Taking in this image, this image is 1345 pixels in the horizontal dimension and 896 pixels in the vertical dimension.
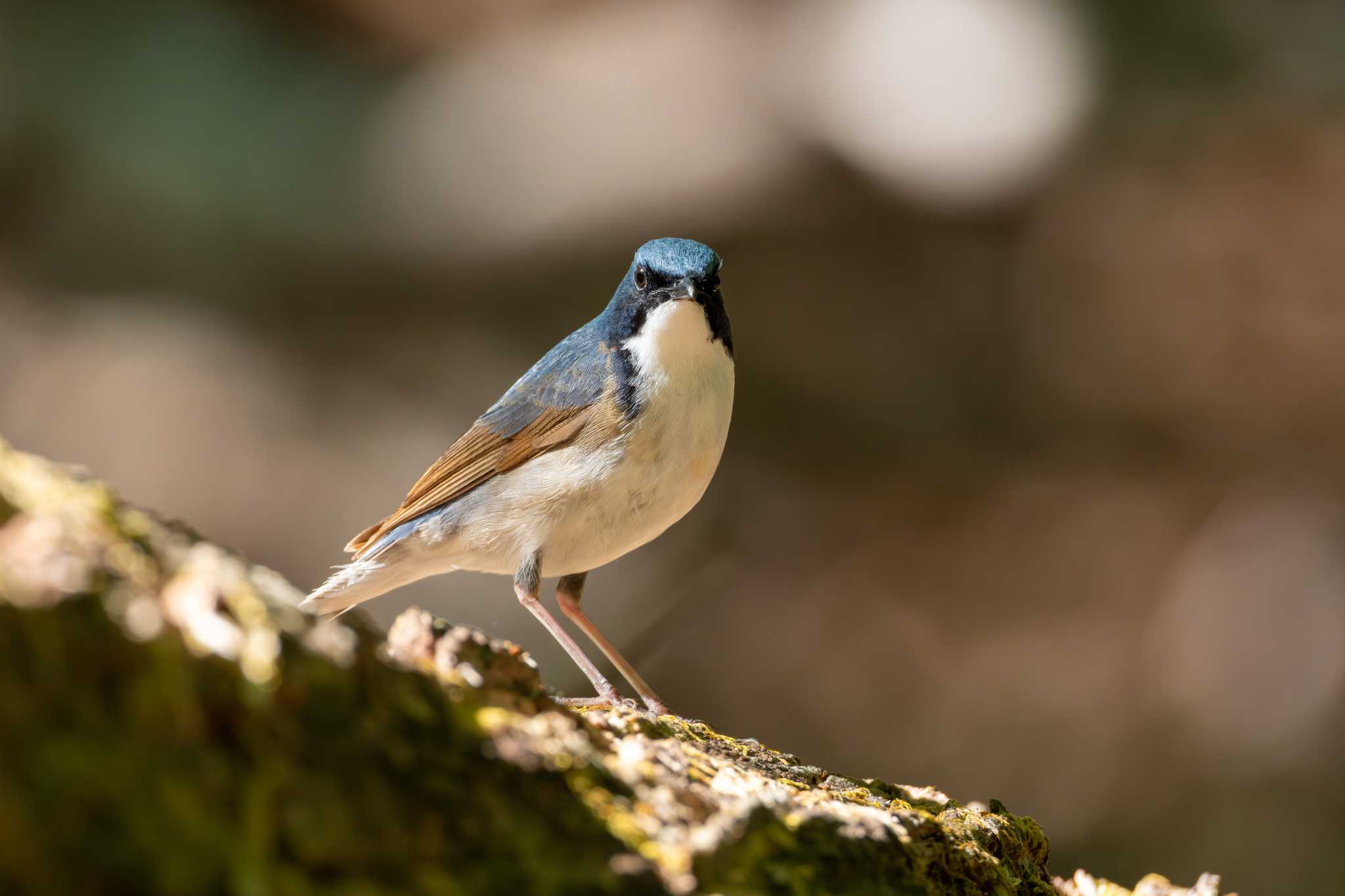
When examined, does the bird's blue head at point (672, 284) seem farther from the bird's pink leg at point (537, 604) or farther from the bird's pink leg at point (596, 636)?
the bird's pink leg at point (596, 636)

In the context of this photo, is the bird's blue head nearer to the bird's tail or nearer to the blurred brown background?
the bird's tail

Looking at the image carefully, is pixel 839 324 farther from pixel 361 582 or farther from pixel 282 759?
pixel 282 759

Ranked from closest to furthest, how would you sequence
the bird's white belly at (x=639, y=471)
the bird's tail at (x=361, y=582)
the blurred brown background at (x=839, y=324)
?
1. the bird's white belly at (x=639, y=471)
2. the bird's tail at (x=361, y=582)
3. the blurred brown background at (x=839, y=324)

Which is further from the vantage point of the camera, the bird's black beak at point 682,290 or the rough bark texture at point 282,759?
the bird's black beak at point 682,290

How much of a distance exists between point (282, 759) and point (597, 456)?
2.77 meters

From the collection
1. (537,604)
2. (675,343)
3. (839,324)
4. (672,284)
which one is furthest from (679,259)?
(839,324)

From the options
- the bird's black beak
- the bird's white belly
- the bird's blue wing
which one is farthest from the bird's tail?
the bird's black beak

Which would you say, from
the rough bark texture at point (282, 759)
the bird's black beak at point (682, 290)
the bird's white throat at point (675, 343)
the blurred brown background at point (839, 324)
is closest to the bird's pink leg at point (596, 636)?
the bird's white throat at point (675, 343)

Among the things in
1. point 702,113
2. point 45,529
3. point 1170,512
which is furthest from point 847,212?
point 45,529

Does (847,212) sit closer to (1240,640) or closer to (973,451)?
(973,451)

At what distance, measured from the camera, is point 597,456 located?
3951mm

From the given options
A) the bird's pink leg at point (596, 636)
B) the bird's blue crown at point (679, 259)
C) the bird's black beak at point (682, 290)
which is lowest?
the bird's pink leg at point (596, 636)

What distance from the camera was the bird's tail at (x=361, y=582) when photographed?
14.6 feet

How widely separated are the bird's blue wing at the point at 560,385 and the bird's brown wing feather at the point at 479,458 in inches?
1.2
